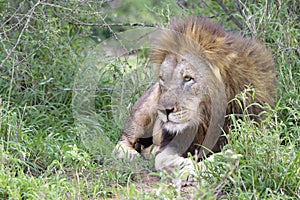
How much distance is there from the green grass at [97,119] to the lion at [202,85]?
16 cm

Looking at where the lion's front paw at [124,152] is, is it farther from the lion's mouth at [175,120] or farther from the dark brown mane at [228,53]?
the dark brown mane at [228,53]

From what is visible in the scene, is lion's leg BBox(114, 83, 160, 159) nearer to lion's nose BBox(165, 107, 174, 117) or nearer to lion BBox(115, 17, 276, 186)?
lion BBox(115, 17, 276, 186)

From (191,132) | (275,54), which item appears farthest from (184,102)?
(275,54)

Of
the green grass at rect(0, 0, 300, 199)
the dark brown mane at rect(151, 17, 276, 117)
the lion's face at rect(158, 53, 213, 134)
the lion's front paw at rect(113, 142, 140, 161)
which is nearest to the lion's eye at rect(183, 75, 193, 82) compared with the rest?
the lion's face at rect(158, 53, 213, 134)

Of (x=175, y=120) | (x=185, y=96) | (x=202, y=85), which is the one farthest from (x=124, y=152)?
(x=202, y=85)

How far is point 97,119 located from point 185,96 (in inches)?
52.0

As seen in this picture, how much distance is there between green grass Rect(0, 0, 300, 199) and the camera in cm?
323

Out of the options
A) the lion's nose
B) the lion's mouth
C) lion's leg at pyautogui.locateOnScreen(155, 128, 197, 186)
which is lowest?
lion's leg at pyautogui.locateOnScreen(155, 128, 197, 186)

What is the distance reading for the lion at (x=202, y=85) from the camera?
157 inches

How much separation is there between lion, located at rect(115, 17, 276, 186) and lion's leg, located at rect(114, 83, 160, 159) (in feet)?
0.96

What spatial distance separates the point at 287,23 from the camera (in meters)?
5.07

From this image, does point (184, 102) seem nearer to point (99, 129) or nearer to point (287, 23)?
point (99, 129)

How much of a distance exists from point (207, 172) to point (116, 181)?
709 millimetres

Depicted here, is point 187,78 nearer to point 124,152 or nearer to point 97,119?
point 124,152
